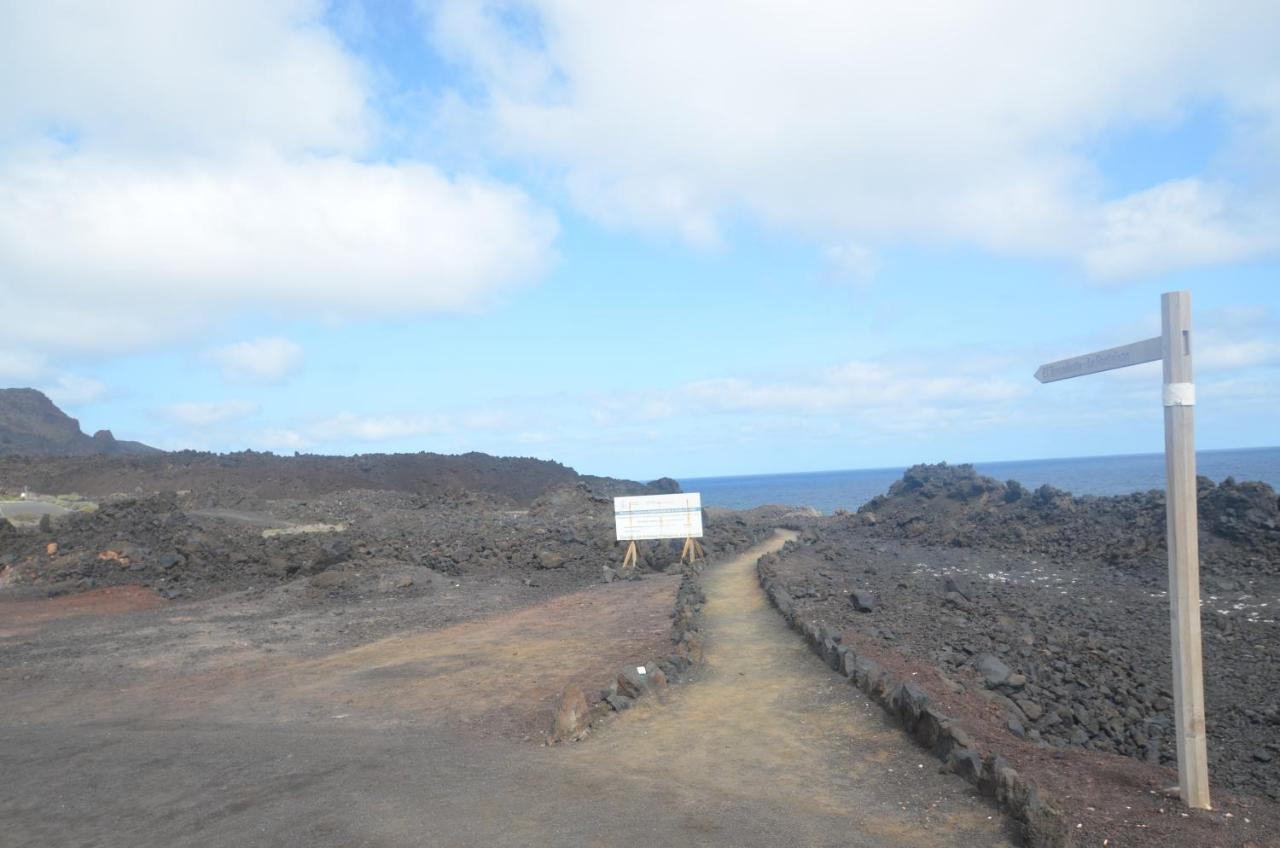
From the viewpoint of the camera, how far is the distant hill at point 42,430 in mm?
100688

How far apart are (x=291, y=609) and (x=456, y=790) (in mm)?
13670

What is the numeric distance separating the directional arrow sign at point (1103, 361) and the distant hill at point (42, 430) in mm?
110719

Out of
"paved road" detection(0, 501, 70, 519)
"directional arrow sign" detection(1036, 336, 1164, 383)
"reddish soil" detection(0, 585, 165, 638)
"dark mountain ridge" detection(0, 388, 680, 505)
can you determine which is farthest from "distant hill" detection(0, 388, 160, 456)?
"directional arrow sign" detection(1036, 336, 1164, 383)

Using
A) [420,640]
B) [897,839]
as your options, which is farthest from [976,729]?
[420,640]

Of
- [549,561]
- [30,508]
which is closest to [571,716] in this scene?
[549,561]

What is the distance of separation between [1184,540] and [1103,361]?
148cm

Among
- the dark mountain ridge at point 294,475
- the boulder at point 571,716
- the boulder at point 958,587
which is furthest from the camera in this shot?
the dark mountain ridge at point 294,475

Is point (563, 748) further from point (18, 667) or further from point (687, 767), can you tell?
point (18, 667)

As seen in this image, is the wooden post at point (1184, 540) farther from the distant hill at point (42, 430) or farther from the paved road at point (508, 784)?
the distant hill at point (42, 430)

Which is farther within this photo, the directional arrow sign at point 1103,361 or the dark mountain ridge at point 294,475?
the dark mountain ridge at point 294,475

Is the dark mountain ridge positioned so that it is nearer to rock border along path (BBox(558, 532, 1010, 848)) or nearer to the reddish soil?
the reddish soil

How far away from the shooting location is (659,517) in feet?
77.6

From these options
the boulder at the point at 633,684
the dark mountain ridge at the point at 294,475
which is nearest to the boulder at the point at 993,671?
the boulder at the point at 633,684

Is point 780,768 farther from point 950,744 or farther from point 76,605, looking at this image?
point 76,605
